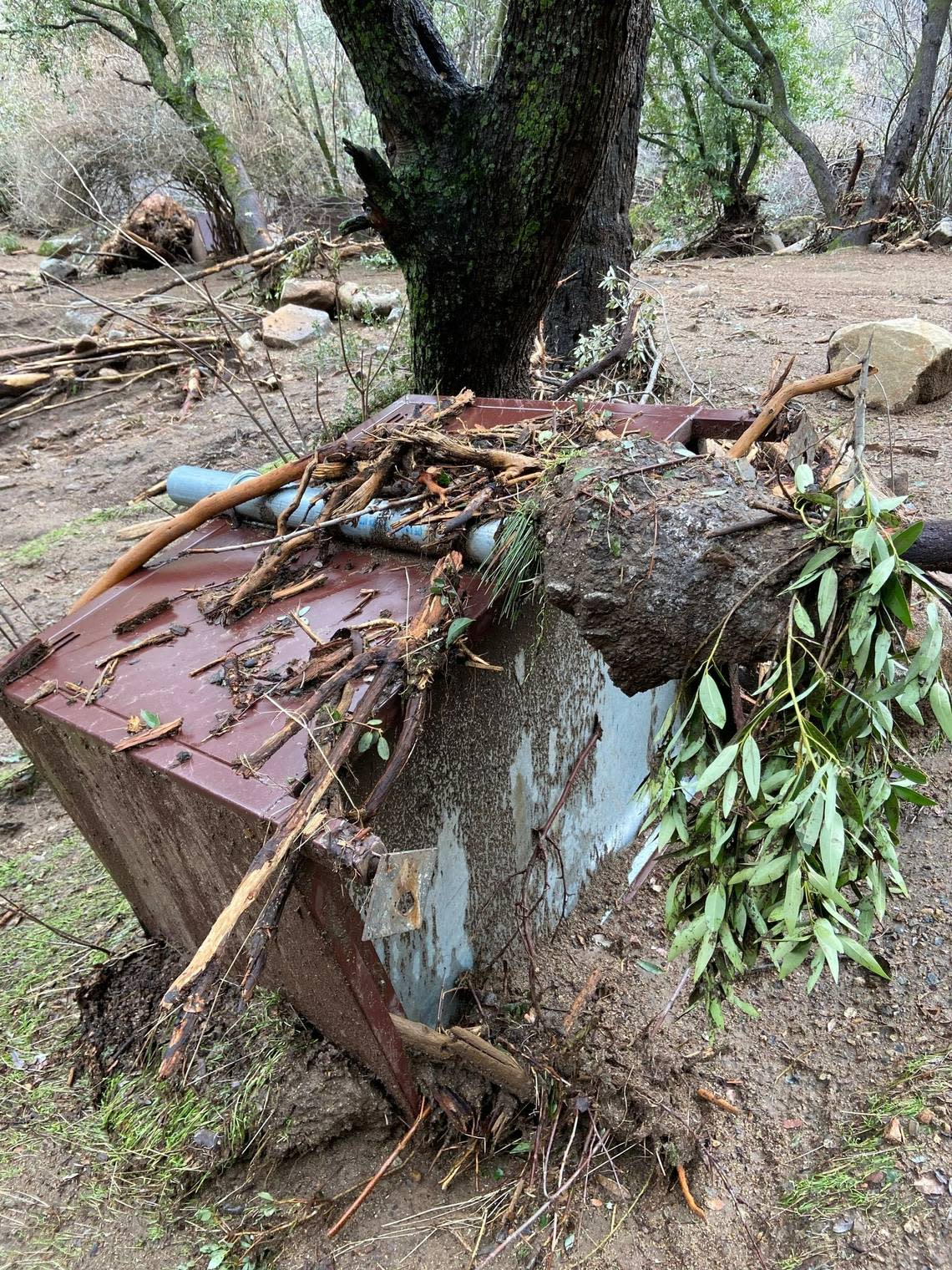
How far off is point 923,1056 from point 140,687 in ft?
8.26

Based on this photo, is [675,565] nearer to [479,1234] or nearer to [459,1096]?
[459,1096]

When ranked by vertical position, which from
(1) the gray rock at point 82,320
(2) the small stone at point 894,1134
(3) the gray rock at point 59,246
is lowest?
(2) the small stone at point 894,1134

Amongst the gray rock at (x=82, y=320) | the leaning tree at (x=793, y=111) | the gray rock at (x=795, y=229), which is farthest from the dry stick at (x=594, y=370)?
the gray rock at (x=795, y=229)

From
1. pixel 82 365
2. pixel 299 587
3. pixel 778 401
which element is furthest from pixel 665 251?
pixel 299 587

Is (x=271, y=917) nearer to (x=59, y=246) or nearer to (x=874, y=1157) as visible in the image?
(x=874, y=1157)

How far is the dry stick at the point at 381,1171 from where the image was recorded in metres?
2.12

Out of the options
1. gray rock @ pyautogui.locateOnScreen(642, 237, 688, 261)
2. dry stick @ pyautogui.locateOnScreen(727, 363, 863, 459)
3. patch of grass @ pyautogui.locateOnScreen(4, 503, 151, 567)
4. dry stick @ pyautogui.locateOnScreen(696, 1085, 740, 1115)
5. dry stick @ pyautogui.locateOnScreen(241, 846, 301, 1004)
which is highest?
dry stick @ pyautogui.locateOnScreen(727, 363, 863, 459)

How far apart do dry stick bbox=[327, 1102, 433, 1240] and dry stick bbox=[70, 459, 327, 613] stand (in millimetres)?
1886

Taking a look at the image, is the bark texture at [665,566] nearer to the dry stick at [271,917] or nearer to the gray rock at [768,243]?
the dry stick at [271,917]

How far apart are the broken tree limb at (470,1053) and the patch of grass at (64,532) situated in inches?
193

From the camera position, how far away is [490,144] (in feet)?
11.8

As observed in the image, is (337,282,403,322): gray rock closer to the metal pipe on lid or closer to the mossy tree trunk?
the mossy tree trunk

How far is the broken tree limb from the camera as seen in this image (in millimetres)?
2176

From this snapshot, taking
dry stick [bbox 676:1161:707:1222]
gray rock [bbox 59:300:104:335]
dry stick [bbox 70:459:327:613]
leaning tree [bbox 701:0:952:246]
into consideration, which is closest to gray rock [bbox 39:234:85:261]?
gray rock [bbox 59:300:104:335]
